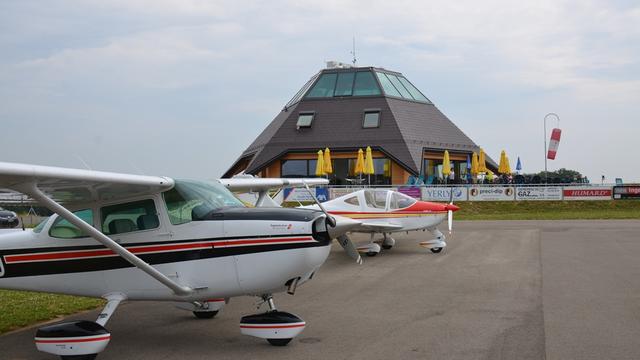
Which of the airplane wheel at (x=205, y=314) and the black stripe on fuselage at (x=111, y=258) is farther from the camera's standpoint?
the airplane wheel at (x=205, y=314)

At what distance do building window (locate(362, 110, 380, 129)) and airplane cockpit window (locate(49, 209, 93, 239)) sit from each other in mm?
38429

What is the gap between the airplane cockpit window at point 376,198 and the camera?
59.7ft

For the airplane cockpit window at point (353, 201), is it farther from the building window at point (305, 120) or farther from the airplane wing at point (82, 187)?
the building window at point (305, 120)

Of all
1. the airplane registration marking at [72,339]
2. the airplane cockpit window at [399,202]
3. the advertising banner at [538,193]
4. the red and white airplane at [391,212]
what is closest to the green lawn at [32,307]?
the airplane registration marking at [72,339]

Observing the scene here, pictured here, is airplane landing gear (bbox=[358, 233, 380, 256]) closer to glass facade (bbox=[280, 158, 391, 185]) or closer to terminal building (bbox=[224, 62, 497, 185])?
terminal building (bbox=[224, 62, 497, 185])

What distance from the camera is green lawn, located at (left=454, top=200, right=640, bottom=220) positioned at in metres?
33.5

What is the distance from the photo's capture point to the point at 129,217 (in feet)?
26.5

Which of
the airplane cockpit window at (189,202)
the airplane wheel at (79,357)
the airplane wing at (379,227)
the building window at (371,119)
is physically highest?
the building window at (371,119)

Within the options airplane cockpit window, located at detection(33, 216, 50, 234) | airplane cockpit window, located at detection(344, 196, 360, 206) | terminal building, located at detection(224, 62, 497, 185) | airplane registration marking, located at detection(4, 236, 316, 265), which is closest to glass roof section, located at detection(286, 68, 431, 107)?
terminal building, located at detection(224, 62, 497, 185)

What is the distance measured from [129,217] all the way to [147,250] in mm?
487

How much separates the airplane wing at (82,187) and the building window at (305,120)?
3925 cm

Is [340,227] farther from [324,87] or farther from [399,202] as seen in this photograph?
[324,87]

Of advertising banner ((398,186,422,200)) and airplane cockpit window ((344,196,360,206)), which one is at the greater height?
airplane cockpit window ((344,196,360,206))

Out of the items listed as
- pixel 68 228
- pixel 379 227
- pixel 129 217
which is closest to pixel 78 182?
pixel 129 217
